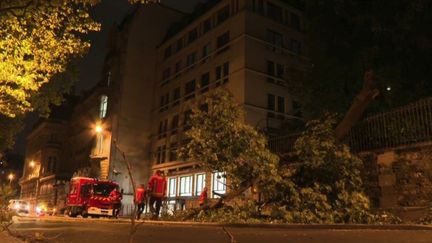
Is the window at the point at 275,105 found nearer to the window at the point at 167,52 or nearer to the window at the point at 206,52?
the window at the point at 206,52

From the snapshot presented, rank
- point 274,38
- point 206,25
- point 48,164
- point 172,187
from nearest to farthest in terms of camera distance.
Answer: point 274,38, point 206,25, point 172,187, point 48,164

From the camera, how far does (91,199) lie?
26625mm

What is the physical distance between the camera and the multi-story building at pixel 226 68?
114 ft

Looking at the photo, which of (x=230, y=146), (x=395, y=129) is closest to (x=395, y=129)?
(x=395, y=129)

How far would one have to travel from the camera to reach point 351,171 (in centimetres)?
1576

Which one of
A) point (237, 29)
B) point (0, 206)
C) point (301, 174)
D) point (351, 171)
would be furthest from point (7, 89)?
point (237, 29)

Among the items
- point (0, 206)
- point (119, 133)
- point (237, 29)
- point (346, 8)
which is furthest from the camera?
point (119, 133)

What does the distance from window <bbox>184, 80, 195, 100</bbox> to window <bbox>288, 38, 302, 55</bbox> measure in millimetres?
9029

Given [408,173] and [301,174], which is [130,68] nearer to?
[301,174]

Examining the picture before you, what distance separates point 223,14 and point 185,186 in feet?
48.3

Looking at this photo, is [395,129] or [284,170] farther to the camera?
[284,170]

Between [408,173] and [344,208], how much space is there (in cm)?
227

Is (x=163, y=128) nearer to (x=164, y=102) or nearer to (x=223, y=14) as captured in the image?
(x=164, y=102)

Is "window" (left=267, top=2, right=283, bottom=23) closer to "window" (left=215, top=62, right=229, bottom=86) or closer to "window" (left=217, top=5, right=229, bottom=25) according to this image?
"window" (left=217, top=5, right=229, bottom=25)
